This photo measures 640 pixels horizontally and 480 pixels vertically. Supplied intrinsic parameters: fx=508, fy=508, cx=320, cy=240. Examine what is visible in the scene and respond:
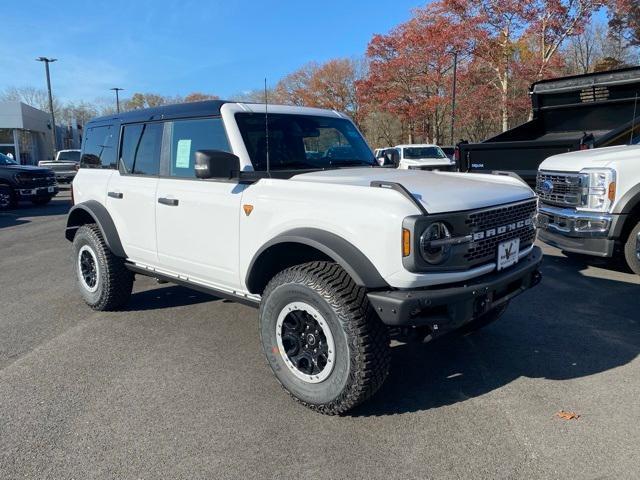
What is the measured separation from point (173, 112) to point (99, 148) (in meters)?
1.56

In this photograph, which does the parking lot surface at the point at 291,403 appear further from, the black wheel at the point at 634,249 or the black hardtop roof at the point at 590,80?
the black hardtop roof at the point at 590,80

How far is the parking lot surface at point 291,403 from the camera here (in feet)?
8.82

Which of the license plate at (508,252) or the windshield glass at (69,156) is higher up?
the windshield glass at (69,156)

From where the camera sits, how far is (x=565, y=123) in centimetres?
976

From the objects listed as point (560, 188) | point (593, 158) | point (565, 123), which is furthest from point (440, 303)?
point (565, 123)

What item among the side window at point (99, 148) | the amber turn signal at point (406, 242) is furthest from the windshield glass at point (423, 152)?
the amber turn signal at point (406, 242)

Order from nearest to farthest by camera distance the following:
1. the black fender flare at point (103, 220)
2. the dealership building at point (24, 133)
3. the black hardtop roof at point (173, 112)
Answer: the black hardtop roof at point (173, 112), the black fender flare at point (103, 220), the dealership building at point (24, 133)

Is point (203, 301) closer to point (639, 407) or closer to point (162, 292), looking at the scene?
point (162, 292)

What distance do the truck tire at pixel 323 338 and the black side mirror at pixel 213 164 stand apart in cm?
79

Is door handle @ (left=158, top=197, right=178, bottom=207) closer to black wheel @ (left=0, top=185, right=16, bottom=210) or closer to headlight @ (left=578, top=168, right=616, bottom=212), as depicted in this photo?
headlight @ (left=578, top=168, right=616, bottom=212)

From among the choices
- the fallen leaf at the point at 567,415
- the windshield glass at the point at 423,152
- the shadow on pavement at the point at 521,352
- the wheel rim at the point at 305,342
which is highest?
the windshield glass at the point at 423,152

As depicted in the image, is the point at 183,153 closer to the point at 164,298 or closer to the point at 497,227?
the point at 164,298

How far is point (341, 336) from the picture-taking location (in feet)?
9.77

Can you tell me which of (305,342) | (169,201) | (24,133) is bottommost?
(305,342)
